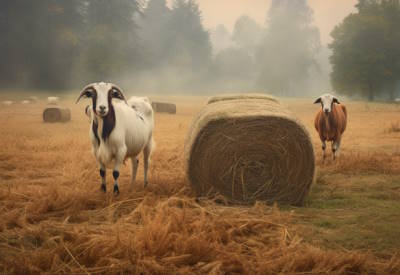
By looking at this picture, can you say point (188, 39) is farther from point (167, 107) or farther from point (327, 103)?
point (327, 103)

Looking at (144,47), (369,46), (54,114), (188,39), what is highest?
(188,39)

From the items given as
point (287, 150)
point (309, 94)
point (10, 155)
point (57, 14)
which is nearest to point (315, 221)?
point (287, 150)

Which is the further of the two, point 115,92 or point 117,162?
point 117,162

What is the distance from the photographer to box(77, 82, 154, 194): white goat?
572cm

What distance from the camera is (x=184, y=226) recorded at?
431 cm

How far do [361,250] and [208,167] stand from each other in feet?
7.91

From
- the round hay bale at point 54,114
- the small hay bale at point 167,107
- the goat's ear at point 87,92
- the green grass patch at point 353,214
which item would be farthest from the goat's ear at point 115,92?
the small hay bale at point 167,107

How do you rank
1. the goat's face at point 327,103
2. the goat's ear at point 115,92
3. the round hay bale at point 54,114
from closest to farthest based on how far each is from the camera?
the goat's ear at point 115,92 < the goat's face at point 327,103 < the round hay bale at point 54,114

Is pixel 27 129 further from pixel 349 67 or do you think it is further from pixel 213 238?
pixel 349 67

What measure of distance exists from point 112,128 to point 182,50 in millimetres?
43100

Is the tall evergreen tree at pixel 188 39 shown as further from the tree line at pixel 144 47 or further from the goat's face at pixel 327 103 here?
the goat's face at pixel 327 103

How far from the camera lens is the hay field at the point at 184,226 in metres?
3.59

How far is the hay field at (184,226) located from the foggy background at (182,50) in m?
27.9

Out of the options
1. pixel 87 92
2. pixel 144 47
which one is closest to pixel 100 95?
pixel 87 92
